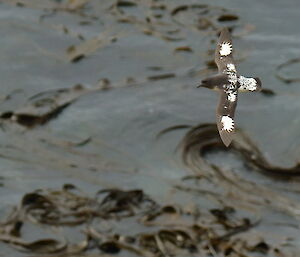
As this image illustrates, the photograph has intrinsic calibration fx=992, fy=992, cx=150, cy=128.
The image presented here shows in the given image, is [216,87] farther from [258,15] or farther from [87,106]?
[258,15]

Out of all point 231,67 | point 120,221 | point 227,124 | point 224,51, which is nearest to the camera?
point 227,124

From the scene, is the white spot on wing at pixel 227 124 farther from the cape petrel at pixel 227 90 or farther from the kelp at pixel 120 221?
the kelp at pixel 120 221

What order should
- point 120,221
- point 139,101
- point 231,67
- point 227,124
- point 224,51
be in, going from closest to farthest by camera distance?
point 227,124
point 231,67
point 224,51
point 120,221
point 139,101

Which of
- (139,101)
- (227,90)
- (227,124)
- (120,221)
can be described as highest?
(227,90)

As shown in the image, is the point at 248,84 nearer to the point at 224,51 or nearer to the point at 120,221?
the point at 224,51

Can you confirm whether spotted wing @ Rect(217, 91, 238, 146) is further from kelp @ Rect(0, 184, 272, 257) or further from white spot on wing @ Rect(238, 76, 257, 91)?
kelp @ Rect(0, 184, 272, 257)

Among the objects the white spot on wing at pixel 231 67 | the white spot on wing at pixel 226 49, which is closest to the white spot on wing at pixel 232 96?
the white spot on wing at pixel 231 67

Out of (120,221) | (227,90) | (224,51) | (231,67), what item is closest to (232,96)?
(227,90)
